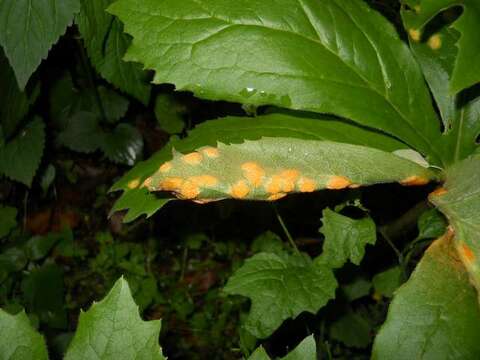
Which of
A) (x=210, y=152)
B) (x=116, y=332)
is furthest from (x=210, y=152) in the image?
(x=116, y=332)

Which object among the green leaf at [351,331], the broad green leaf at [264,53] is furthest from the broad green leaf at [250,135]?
the green leaf at [351,331]

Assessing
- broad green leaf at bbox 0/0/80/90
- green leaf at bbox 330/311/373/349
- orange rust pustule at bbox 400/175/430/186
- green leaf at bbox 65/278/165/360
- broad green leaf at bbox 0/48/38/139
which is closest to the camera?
green leaf at bbox 65/278/165/360

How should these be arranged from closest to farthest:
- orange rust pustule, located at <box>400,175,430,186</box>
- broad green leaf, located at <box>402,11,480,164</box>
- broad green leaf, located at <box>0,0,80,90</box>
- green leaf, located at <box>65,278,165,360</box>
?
1. green leaf, located at <box>65,278,165,360</box>
2. orange rust pustule, located at <box>400,175,430,186</box>
3. broad green leaf, located at <box>402,11,480,164</box>
4. broad green leaf, located at <box>0,0,80,90</box>

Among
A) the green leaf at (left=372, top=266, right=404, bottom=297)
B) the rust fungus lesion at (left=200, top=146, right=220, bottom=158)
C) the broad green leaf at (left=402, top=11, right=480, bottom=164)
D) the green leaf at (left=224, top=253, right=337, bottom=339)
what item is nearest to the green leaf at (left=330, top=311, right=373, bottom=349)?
the green leaf at (left=372, top=266, right=404, bottom=297)

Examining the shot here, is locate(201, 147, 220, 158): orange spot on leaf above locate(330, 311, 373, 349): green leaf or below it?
above

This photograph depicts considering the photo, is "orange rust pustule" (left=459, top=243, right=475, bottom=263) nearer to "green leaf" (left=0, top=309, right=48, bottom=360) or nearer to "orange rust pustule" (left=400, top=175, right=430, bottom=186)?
"orange rust pustule" (left=400, top=175, right=430, bottom=186)

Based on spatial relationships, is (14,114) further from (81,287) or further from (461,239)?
(461,239)

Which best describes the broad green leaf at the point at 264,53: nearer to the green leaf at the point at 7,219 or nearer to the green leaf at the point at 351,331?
the green leaf at the point at 351,331
